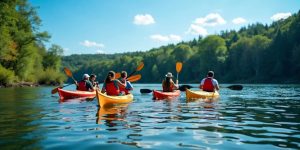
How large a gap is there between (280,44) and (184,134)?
2780 inches

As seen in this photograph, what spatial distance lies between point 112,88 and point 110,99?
95 centimetres

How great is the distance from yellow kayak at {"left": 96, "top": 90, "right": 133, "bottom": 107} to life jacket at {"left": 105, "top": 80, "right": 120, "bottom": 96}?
32 centimetres

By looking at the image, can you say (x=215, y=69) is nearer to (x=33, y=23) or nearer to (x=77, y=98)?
(x=33, y=23)

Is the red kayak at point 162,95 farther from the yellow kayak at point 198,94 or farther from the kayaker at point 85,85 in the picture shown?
the kayaker at point 85,85

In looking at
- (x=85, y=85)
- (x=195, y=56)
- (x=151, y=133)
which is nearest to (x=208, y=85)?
(x=85, y=85)

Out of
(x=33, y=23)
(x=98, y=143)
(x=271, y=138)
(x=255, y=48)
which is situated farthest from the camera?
(x=255, y=48)

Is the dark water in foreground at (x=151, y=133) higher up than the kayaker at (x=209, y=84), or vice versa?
the kayaker at (x=209, y=84)

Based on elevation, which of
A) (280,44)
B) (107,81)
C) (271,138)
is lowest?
(271,138)

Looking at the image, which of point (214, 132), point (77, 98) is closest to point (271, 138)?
point (214, 132)

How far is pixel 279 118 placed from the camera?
978 centimetres

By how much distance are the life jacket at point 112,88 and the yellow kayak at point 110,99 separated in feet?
1.04

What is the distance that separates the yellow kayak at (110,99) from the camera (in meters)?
12.5

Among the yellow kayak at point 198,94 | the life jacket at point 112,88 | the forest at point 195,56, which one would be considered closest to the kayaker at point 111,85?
the life jacket at point 112,88

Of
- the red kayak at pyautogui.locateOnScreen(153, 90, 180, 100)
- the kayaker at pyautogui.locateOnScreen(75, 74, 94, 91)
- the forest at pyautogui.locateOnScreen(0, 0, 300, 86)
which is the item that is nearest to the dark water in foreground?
the red kayak at pyautogui.locateOnScreen(153, 90, 180, 100)
